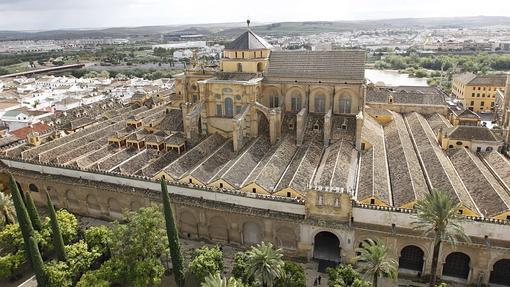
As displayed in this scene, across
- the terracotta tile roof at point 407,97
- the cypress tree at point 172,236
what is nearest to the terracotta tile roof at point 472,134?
the terracotta tile roof at point 407,97

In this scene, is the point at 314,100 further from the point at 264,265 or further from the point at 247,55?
the point at 264,265

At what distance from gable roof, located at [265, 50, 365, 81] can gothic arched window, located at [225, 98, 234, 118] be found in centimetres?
653

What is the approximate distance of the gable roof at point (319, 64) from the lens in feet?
161

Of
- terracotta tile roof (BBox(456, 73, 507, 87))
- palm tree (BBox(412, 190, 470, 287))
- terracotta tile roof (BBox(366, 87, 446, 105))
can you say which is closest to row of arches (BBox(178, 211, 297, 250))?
palm tree (BBox(412, 190, 470, 287))

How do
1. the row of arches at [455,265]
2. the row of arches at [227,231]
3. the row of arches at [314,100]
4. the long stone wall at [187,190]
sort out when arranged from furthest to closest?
the row of arches at [314,100] → the row of arches at [227,231] → the long stone wall at [187,190] → the row of arches at [455,265]

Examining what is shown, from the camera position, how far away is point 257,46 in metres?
53.7

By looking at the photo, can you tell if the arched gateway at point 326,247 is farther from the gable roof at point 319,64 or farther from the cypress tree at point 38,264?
the cypress tree at point 38,264

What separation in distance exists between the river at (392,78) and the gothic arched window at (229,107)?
8588 centimetres

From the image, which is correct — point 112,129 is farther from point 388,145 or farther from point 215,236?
point 388,145

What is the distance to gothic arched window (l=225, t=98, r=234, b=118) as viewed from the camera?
5138cm

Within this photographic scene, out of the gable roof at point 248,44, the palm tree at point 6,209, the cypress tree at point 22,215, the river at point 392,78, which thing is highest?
the gable roof at point 248,44

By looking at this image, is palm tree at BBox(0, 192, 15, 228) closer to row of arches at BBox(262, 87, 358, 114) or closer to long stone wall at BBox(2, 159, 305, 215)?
long stone wall at BBox(2, 159, 305, 215)

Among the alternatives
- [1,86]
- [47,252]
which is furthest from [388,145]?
[1,86]

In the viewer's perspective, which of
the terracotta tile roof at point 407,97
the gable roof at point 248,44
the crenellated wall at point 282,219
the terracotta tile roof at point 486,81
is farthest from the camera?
the terracotta tile roof at point 486,81
